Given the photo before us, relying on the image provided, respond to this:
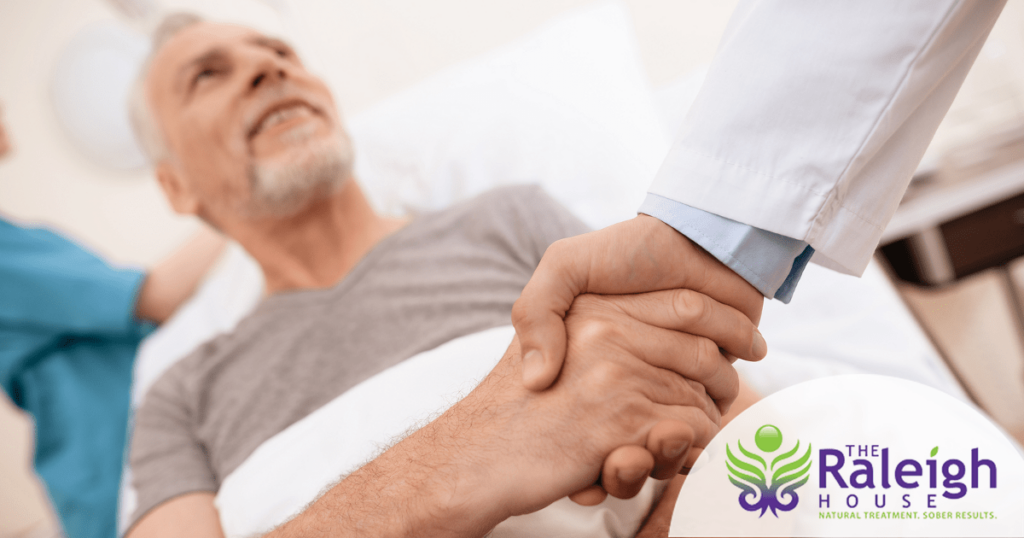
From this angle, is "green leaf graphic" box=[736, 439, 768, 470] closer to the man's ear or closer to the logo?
the logo

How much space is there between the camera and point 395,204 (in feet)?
3.95

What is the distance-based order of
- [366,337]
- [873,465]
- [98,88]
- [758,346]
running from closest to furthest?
1. [873,465]
2. [758,346]
3. [366,337]
4. [98,88]

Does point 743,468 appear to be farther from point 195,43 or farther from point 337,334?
point 195,43

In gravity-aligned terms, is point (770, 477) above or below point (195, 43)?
below

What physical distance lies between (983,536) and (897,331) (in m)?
0.58

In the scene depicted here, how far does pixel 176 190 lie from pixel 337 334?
1.84ft

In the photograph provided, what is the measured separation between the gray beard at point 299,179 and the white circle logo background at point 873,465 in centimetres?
82

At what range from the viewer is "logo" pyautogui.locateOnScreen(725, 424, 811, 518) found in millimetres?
328

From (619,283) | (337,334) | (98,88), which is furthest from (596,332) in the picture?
(98,88)

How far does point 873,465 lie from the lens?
1.06 ft

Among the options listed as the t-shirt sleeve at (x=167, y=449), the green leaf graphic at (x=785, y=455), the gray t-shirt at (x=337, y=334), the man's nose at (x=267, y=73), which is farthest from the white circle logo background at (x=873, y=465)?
the man's nose at (x=267, y=73)

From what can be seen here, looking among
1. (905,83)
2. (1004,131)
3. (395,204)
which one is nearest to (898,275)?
(1004,131)

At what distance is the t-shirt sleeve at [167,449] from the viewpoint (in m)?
0.73

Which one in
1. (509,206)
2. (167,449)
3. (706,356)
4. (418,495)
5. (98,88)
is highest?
(98,88)
